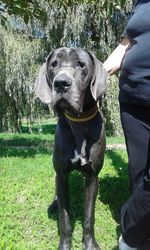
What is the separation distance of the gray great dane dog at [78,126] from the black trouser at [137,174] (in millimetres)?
562

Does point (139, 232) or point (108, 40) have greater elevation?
point (139, 232)

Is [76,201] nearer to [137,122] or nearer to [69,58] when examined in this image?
[69,58]

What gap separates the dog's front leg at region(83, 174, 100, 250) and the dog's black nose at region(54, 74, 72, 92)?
95 cm

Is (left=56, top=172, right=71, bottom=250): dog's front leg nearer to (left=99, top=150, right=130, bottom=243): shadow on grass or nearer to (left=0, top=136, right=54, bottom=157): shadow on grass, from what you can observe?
(left=99, top=150, right=130, bottom=243): shadow on grass

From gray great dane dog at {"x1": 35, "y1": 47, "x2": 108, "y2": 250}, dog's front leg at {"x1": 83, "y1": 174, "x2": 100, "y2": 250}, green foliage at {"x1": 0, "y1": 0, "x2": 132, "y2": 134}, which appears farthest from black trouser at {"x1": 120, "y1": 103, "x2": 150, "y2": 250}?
green foliage at {"x1": 0, "y1": 0, "x2": 132, "y2": 134}

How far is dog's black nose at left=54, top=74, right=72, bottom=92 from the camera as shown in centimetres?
328

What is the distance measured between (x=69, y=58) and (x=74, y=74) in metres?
0.21

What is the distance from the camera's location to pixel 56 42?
1645 cm

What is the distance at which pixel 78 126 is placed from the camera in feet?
12.5

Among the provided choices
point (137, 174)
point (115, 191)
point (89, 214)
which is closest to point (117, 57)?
point (137, 174)

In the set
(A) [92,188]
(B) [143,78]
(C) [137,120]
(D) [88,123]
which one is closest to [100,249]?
(A) [92,188]

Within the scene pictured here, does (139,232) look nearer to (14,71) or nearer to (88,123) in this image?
(88,123)

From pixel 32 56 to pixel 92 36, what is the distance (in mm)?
2313

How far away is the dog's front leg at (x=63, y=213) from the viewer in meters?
3.82
